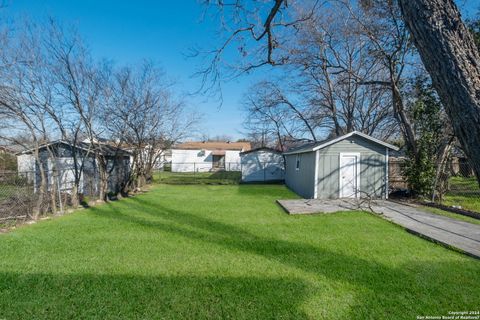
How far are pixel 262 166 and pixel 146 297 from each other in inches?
701

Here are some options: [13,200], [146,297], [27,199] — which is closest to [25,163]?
[13,200]

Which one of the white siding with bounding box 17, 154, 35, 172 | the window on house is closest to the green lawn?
the window on house

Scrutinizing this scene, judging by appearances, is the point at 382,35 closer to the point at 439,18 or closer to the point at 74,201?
the point at 439,18

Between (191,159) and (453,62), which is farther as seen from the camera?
(191,159)

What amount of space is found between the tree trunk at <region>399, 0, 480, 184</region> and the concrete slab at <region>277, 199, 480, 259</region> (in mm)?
4479

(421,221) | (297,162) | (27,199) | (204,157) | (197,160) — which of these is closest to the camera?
(421,221)

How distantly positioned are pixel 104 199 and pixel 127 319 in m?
9.11

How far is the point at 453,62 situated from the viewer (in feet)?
4.71

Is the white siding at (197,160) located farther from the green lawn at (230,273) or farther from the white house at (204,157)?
the green lawn at (230,273)

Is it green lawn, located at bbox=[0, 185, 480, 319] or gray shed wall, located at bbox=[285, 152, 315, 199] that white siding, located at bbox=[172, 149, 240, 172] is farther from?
green lawn, located at bbox=[0, 185, 480, 319]

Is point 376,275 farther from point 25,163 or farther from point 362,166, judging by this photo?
point 25,163

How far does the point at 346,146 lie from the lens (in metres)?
11.1

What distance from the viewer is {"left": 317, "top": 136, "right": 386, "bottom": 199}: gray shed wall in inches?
432

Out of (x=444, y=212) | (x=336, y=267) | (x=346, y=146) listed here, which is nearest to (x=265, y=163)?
(x=346, y=146)
